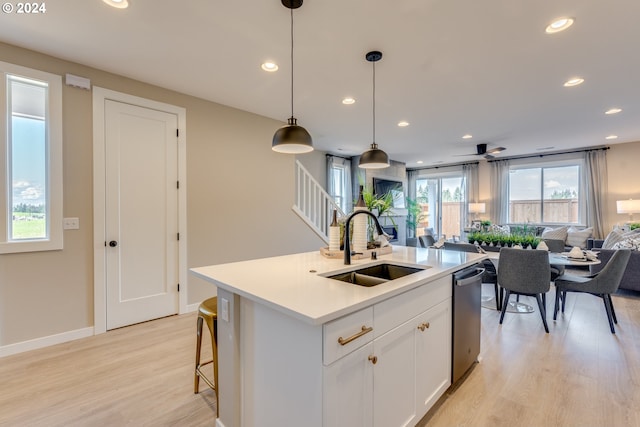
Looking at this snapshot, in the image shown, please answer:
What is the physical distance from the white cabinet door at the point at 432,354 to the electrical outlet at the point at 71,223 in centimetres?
325

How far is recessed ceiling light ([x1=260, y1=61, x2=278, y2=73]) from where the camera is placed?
9.14 ft

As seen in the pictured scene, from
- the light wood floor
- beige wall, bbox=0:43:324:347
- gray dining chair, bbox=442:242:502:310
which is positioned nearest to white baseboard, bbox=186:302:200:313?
beige wall, bbox=0:43:324:347

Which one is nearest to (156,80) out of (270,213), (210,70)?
(210,70)

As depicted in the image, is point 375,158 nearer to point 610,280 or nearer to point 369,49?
point 369,49

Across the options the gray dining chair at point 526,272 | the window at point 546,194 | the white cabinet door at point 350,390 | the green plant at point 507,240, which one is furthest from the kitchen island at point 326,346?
the window at point 546,194

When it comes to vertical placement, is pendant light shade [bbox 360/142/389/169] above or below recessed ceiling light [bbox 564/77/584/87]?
below

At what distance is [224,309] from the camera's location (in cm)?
160

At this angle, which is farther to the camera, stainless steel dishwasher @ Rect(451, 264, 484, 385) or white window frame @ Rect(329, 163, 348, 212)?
white window frame @ Rect(329, 163, 348, 212)

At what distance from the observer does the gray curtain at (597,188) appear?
630 centimetres

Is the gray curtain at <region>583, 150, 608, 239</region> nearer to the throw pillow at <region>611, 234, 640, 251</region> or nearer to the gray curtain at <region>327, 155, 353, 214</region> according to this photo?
the throw pillow at <region>611, 234, 640, 251</region>

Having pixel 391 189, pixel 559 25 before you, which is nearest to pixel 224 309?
pixel 559 25

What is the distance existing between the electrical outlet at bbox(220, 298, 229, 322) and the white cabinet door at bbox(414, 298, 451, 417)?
1.06 metres

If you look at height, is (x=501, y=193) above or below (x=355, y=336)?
above

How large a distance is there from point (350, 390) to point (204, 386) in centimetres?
146
